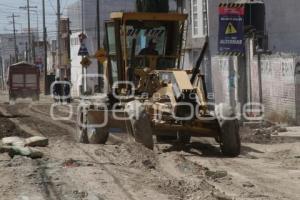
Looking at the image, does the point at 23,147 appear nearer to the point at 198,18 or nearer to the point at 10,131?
the point at 10,131

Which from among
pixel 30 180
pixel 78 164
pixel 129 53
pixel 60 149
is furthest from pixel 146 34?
pixel 30 180

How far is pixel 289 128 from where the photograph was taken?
70.7 feet

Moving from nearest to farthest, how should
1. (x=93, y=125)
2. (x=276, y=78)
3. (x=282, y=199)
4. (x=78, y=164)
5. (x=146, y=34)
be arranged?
1. (x=282, y=199)
2. (x=78, y=164)
3. (x=93, y=125)
4. (x=146, y=34)
5. (x=276, y=78)

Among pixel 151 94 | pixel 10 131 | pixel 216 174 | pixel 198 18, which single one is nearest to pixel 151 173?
pixel 216 174

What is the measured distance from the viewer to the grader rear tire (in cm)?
1567

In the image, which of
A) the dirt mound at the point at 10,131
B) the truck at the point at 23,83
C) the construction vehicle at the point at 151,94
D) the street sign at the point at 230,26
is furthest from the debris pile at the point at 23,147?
the truck at the point at 23,83

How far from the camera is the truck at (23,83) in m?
50.1

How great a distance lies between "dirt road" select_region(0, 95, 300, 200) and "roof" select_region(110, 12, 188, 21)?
324 cm

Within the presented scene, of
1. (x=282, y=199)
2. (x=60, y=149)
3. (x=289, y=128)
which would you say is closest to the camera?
(x=282, y=199)

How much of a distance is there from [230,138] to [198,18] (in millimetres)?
19644

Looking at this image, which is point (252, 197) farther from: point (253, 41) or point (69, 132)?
point (253, 41)

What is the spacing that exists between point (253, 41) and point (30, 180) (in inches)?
640

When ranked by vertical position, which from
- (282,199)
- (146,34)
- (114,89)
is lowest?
(282,199)

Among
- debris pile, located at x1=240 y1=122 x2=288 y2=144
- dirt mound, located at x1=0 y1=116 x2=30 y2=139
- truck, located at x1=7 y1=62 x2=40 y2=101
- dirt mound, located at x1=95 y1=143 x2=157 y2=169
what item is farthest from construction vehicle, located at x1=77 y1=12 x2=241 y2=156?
truck, located at x1=7 y1=62 x2=40 y2=101
